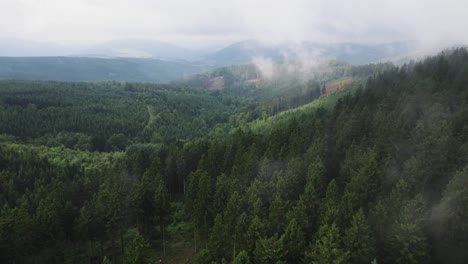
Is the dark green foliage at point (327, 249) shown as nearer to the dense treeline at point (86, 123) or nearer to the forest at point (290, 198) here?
the forest at point (290, 198)

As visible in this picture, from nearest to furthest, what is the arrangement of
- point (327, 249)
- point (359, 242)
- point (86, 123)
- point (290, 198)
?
1. point (327, 249)
2. point (359, 242)
3. point (290, 198)
4. point (86, 123)

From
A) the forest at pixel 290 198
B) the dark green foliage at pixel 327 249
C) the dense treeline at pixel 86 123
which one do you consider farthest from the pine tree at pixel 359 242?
the dense treeline at pixel 86 123

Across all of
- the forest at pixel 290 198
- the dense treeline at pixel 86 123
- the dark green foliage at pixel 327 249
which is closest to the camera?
the dark green foliage at pixel 327 249

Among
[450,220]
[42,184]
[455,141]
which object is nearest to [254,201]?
[450,220]

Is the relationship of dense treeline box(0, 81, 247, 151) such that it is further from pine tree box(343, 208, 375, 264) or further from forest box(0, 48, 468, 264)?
pine tree box(343, 208, 375, 264)

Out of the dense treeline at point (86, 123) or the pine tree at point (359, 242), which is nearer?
the pine tree at point (359, 242)

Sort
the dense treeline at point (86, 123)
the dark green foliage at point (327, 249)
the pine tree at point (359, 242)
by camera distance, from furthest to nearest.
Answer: the dense treeline at point (86, 123), the pine tree at point (359, 242), the dark green foliage at point (327, 249)

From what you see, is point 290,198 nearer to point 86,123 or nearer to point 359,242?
point 359,242

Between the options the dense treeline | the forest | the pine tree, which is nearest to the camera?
the pine tree

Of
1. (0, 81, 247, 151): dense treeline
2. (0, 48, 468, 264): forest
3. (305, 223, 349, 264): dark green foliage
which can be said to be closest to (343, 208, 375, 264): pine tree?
(0, 48, 468, 264): forest

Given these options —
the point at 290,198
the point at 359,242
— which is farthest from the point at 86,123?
the point at 359,242

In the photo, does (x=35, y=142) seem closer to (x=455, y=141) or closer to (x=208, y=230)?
(x=208, y=230)
